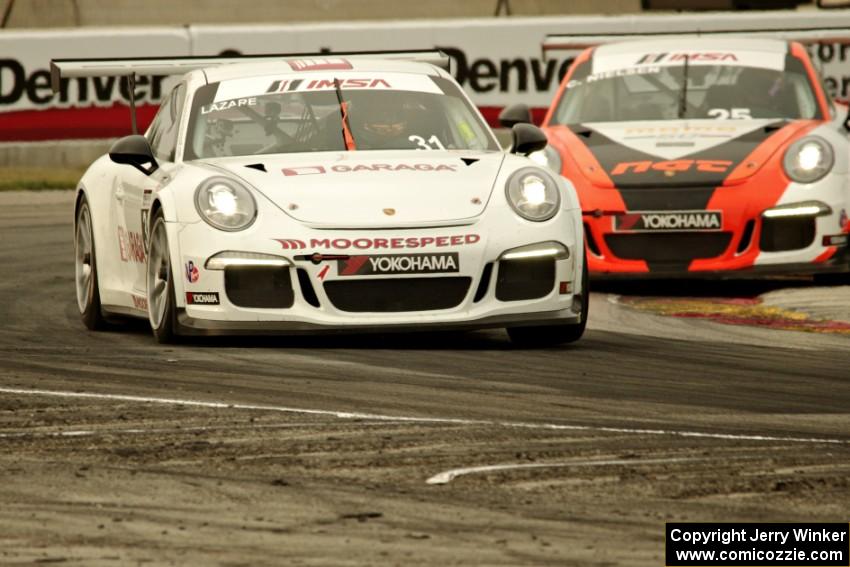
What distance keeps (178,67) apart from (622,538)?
6.28 meters

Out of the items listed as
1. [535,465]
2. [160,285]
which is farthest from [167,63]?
[535,465]

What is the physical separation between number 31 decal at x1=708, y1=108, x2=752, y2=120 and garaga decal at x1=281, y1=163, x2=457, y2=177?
4.02 m

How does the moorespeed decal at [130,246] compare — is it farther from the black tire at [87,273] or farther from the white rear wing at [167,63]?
the white rear wing at [167,63]

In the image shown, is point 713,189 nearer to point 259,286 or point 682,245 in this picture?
point 682,245

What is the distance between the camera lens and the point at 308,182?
8.78 meters

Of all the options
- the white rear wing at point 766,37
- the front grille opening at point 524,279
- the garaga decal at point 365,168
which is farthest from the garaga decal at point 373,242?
the white rear wing at point 766,37

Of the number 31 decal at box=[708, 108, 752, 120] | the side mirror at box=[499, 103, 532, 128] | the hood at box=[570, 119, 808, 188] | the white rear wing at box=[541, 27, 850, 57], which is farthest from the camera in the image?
the white rear wing at box=[541, 27, 850, 57]

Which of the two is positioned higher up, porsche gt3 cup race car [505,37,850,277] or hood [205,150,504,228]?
hood [205,150,504,228]

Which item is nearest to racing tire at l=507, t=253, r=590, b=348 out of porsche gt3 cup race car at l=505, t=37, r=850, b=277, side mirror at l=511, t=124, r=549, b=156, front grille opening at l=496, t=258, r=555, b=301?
front grille opening at l=496, t=258, r=555, b=301

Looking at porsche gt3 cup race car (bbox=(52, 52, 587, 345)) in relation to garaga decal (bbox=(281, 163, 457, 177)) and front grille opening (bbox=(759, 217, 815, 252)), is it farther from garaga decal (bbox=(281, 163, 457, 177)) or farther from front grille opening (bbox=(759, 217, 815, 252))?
front grille opening (bbox=(759, 217, 815, 252))

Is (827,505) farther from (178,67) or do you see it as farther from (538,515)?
(178,67)

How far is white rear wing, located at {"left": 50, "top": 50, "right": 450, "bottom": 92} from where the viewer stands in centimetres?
1049

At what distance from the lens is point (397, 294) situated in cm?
857

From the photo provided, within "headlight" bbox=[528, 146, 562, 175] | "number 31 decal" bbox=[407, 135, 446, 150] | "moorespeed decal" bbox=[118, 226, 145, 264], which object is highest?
"number 31 decal" bbox=[407, 135, 446, 150]
